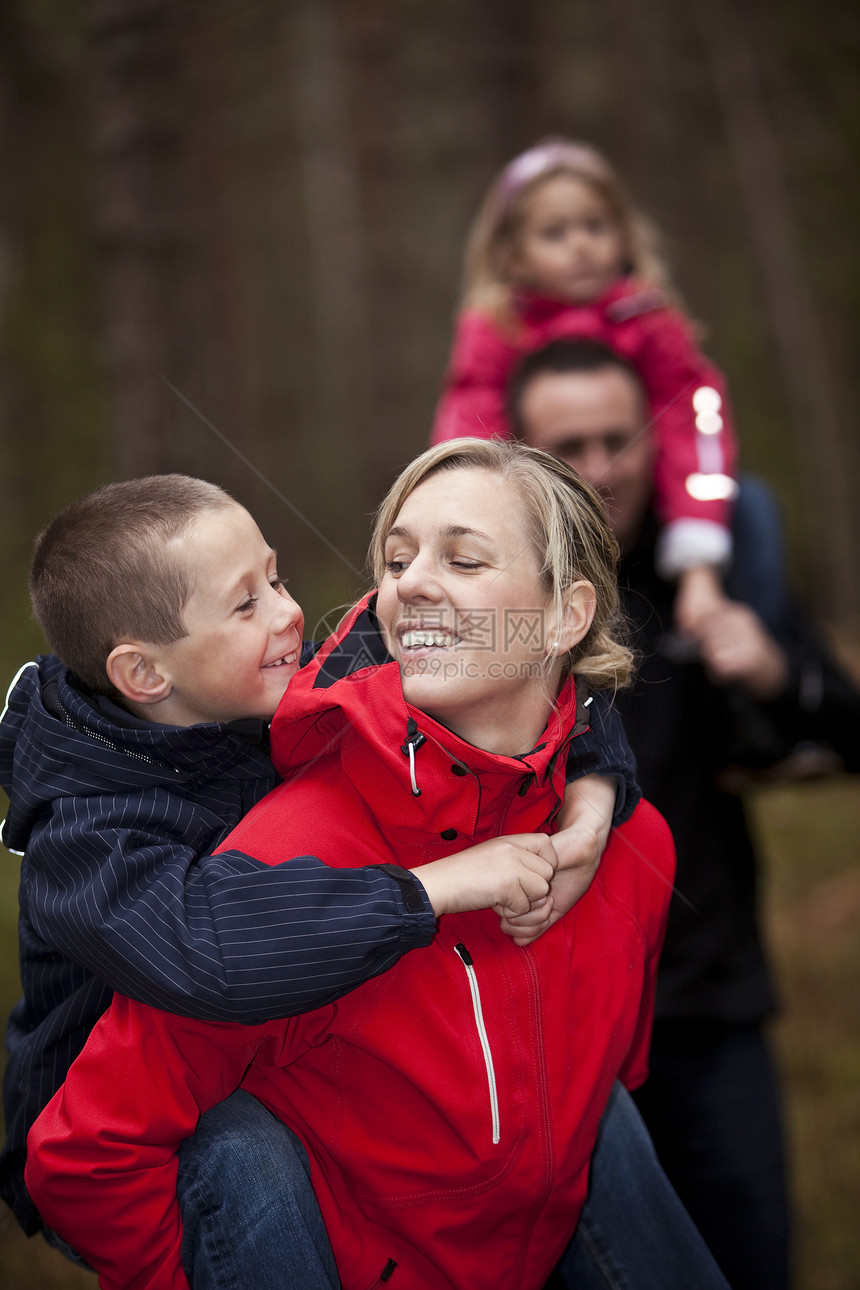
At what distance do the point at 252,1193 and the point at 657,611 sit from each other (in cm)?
151

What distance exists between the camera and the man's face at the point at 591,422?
7.03 ft

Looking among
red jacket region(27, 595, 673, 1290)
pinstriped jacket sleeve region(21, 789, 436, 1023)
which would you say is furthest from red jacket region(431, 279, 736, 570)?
pinstriped jacket sleeve region(21, 789, 436, 1023)

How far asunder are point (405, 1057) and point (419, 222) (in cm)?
805

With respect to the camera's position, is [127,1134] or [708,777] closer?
[127,1134]

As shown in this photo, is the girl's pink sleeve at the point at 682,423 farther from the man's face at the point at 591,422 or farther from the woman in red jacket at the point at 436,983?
the woman in red jacket at the point at 436,983

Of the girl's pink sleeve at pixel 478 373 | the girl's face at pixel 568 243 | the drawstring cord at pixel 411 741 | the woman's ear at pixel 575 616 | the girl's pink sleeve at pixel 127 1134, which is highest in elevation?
the girl's face at pixel 568 243

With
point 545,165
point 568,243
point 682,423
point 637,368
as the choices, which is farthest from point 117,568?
point 545,165

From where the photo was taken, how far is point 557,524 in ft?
4.25

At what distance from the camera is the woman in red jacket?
1.18 metres

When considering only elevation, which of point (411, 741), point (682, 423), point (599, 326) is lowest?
point (411, 741)

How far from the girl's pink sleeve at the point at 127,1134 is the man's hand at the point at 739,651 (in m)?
1.36

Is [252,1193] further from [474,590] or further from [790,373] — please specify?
[790,373]

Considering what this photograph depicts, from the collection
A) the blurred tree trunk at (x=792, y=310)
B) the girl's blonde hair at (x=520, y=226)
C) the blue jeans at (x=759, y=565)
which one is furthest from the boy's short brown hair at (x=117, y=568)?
the blurred tree trunk at (x=792, y=310)

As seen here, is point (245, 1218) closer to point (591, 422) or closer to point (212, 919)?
point (212, 919)
